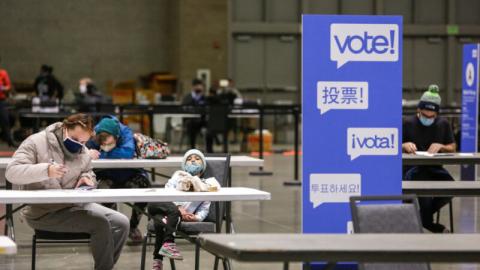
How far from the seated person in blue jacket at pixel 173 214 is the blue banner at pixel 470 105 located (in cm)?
805

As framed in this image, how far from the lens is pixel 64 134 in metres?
7.36

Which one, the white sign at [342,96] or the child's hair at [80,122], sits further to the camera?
the child's hair at [80,122]

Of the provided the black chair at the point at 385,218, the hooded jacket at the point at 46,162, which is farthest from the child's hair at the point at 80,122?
the black chair at the point at 385,218

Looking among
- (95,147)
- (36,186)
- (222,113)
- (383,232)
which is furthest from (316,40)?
(222,113)

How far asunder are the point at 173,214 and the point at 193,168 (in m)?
0.42

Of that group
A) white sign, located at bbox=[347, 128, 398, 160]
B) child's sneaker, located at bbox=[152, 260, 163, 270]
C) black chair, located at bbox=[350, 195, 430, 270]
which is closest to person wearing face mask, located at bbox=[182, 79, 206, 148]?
child's sneaker, located at bbox=[152, 260, 163, 270]

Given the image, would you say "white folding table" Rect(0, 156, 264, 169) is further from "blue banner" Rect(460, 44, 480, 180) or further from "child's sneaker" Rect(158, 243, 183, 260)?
"blue banner" Rect(460, 44, 480, 180)

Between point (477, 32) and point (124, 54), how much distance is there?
1083 cm

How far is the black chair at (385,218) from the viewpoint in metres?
5.30

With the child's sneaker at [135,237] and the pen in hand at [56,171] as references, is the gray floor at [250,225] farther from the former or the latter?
the pen in hand at [56,171]

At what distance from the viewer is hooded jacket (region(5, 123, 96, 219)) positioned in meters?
7.14

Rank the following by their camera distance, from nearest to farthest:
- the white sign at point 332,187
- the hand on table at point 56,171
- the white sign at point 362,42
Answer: the white sign at point 362,42, the white sign at point 332,187, the hand on table at point 56,171

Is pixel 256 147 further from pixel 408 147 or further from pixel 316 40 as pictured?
pixel 316 40

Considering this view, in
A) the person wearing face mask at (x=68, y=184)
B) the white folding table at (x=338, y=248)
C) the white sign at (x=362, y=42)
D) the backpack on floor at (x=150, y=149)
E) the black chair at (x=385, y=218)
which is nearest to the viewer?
the white folding table at (x=338, y=248)
